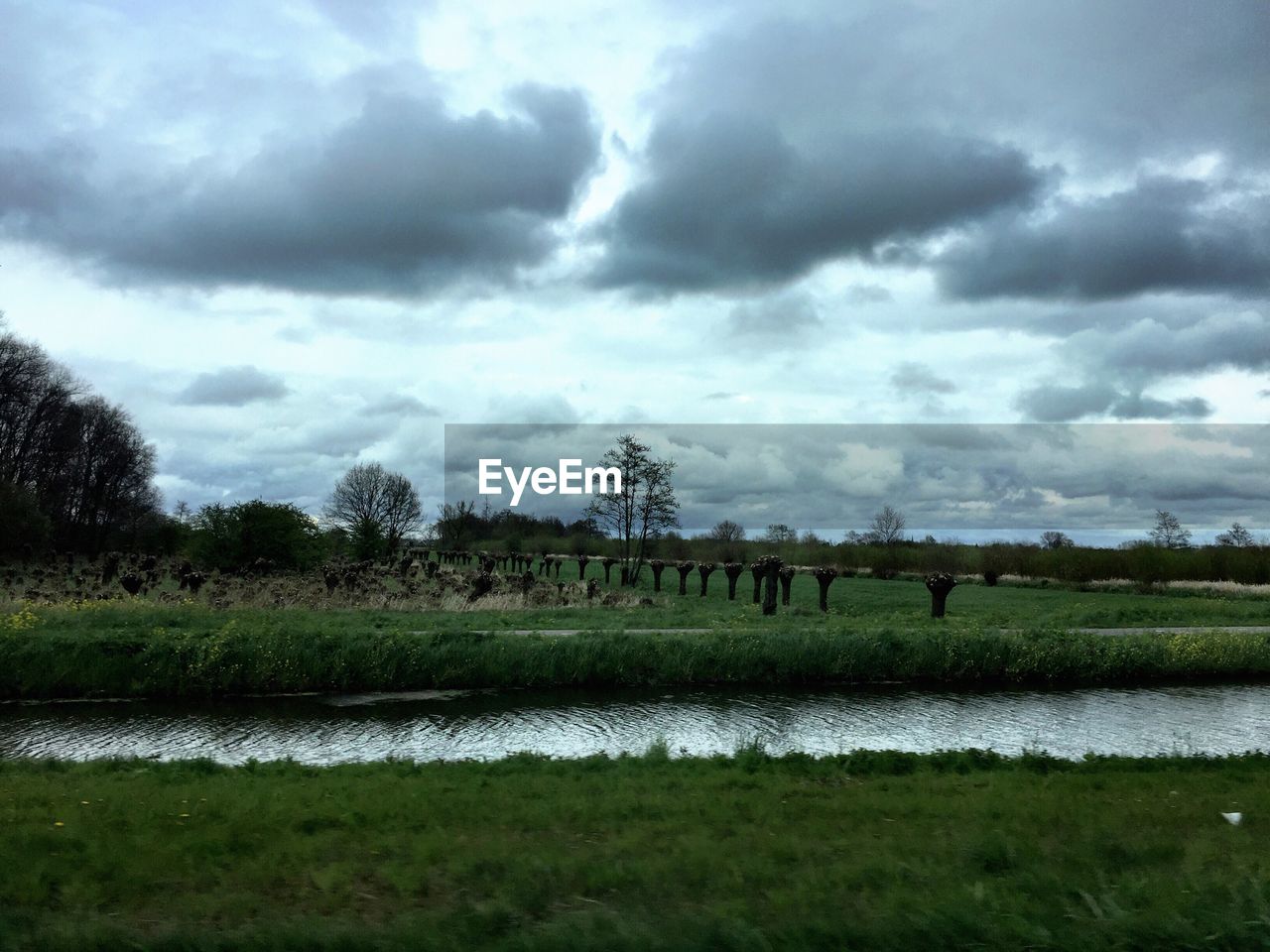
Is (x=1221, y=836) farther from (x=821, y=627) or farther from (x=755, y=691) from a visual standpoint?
(x=821, y=627)

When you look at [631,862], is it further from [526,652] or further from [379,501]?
[379,501]

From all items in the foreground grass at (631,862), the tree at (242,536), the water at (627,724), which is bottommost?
the water at (627,724)

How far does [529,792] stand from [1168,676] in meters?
19.9

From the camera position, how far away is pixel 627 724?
15.7 m

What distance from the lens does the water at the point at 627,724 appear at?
1366 cm

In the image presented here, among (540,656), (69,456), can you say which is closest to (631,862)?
(540,656)

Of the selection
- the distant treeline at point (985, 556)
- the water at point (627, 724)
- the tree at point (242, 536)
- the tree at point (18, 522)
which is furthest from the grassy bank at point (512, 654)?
the distant treeline at point (985, 556)

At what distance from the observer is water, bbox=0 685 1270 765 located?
13664mm

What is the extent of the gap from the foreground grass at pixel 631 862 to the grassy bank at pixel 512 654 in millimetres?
9717

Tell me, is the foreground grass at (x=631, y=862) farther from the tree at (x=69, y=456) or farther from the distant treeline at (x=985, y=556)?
the tree at (x=69, y=456)

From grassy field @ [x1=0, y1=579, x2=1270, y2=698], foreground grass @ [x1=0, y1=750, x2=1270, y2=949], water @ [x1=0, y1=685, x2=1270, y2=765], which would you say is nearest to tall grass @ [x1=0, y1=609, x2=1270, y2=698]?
grassy field @ [x1=0, y1=579, x2=1270, y2=698]

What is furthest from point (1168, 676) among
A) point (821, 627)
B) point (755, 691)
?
point (755, 691)

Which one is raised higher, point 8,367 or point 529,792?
point 8,367

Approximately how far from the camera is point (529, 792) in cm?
862
